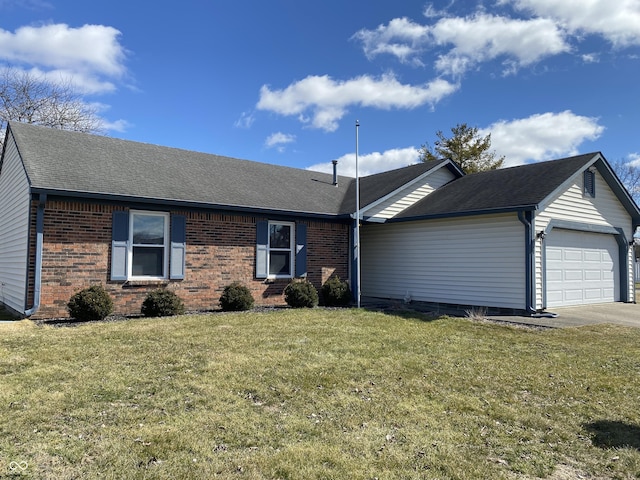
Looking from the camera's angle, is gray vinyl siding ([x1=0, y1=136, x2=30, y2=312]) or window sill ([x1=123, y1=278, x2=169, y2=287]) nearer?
gray vinyl siding ([x1=0, y1=136, x2=30, y2=312])

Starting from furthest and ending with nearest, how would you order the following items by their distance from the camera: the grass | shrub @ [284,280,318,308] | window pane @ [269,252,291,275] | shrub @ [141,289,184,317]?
window pane @ [269,252,291,275] → shrub @ [284,280,318,308] → shrub @ [141,289,184,317] → the grass

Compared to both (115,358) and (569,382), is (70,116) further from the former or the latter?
(569,382)

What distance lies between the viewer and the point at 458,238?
13289 mm

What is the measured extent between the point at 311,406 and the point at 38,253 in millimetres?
7945

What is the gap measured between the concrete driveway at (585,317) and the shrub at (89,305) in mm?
9080

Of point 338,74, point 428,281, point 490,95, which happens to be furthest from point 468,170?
point 428,281

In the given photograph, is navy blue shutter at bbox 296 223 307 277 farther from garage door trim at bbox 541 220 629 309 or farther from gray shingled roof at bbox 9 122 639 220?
garage door trim at bbox 541 220 629 309

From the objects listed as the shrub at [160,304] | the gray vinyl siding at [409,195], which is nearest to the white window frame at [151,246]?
the shrub at [160,304]

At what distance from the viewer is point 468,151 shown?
34344mm

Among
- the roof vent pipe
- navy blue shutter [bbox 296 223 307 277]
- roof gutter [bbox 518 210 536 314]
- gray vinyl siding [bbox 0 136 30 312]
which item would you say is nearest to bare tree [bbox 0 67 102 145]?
gray vinyl siding [bbox 0 136 30 312]

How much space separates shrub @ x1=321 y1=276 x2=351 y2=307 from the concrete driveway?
4095mm

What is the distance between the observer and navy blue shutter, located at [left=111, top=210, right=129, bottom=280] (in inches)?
415

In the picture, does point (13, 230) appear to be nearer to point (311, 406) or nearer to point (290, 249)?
point (290, 249)

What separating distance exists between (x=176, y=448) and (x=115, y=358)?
3.22 meters
